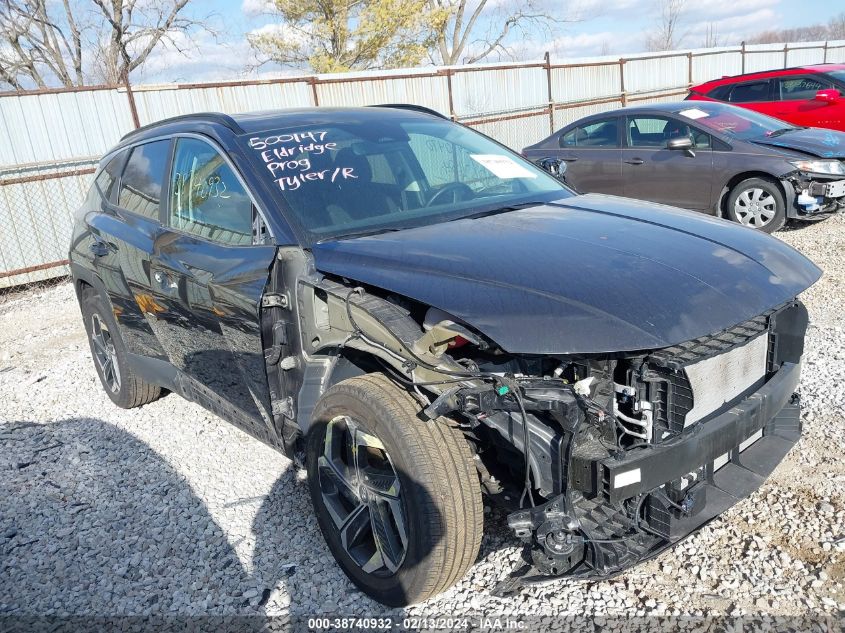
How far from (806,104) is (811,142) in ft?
13.9

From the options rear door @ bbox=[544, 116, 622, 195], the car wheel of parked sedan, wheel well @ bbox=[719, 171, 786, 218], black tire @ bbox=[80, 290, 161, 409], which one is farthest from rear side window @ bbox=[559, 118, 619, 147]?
black tire @ bbox=[80, 290, 161, 409]

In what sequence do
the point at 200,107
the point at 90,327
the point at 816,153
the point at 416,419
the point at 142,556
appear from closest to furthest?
the point at 416,419 → the point at 142,556 → the point at 90,327 → the point at 816,153 → the point at 200,107

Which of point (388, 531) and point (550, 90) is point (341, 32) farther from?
point (388, 531)

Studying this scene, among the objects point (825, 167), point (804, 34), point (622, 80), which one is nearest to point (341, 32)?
point (622, 80)

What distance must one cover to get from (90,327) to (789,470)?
4.49 m

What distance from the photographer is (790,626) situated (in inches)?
99.7

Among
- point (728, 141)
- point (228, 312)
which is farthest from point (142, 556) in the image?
point (728, 141)

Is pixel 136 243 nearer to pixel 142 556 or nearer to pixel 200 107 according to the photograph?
pixel 142 556

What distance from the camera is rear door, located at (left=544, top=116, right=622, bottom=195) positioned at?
30.5ft

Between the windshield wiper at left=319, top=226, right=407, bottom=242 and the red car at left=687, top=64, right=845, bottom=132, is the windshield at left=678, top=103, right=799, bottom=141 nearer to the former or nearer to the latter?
the red car at left=687, top=64, right=845, bottom=132

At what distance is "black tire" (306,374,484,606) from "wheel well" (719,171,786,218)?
22.8ft

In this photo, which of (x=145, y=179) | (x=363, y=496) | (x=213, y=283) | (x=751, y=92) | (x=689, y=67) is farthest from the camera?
(x=689, y=67)

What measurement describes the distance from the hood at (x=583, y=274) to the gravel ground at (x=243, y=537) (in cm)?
112

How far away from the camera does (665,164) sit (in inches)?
347
